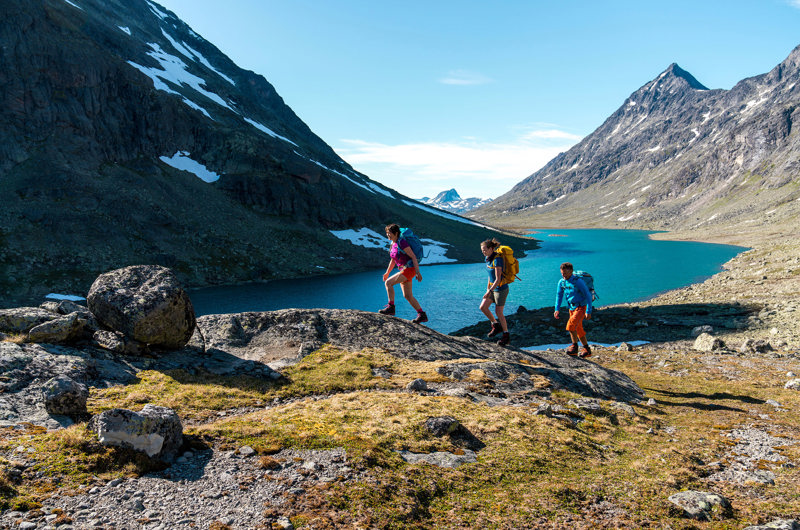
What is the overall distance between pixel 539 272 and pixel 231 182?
82.3 meters

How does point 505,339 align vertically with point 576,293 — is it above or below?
below

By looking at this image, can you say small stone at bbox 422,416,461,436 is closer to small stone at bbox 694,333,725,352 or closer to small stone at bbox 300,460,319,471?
small stone at bbox 300,460,319,471

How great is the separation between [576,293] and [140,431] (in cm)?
1504

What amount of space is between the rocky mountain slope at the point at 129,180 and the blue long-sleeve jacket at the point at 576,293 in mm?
71244

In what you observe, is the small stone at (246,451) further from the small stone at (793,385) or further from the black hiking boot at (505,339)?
the small stone at (793,385)

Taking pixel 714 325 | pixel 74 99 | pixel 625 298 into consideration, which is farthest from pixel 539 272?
pixel 74 99

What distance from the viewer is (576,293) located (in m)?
16.6

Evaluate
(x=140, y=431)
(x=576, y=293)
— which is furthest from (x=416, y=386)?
(x=576, y=293)

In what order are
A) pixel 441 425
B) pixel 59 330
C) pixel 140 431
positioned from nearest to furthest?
1. pixel 140 431
2. pixel 441 425
3. pixel 59 330

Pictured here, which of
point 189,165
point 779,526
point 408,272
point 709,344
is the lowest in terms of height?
point 709,344

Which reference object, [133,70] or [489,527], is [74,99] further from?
[489,527]

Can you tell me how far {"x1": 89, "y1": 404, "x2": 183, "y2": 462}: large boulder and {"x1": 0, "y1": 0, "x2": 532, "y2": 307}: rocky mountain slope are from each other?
6869 centimetres

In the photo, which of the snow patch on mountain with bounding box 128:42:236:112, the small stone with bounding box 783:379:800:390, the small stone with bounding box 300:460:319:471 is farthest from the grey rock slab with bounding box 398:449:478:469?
the snow patch on mountain with bounding box 128:42:236:112

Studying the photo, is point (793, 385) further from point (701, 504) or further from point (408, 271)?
point (408, 271)
